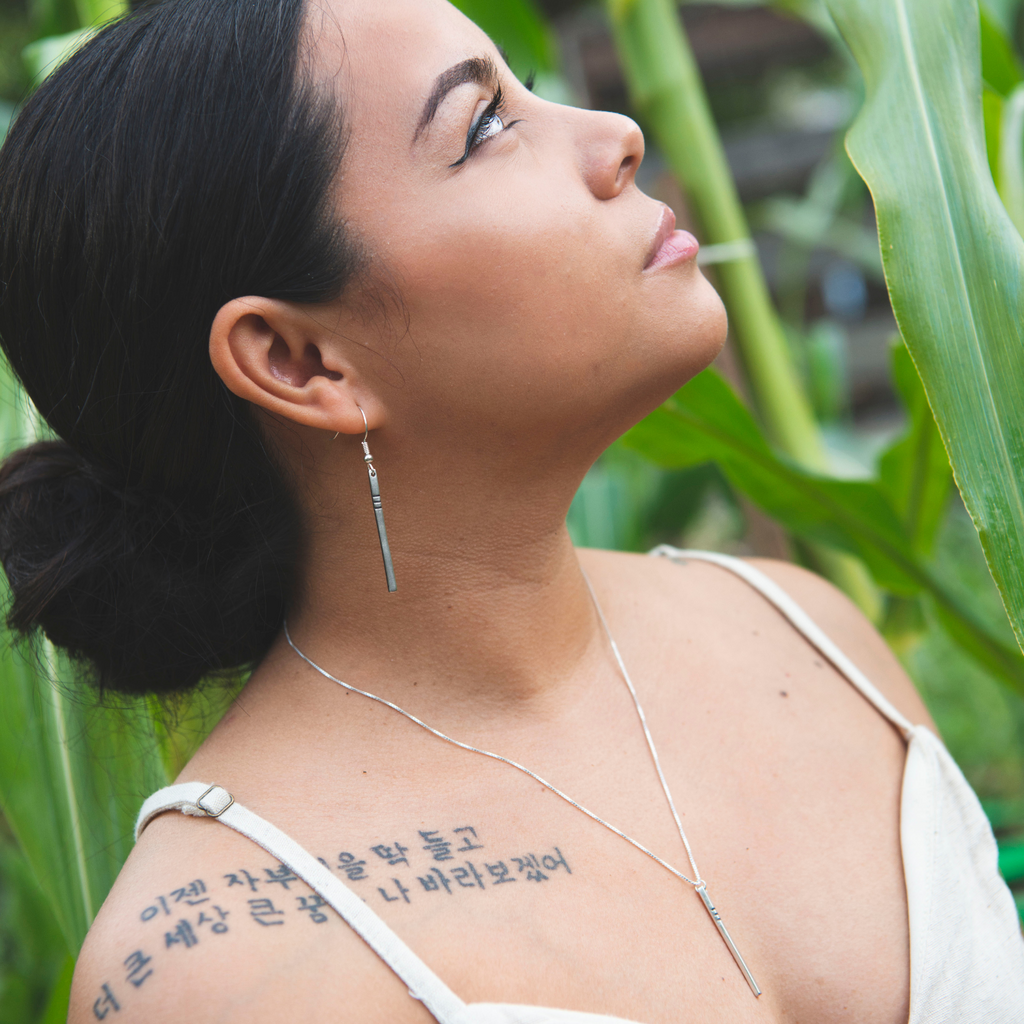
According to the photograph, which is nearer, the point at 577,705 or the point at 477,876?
the point at 477,876

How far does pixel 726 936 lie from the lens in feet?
2.45

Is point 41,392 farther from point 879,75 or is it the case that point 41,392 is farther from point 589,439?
point 879,75

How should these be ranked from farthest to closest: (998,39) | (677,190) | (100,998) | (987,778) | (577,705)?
(987,778) < (677,190) < (998,39) < (577,705) < (100,998)

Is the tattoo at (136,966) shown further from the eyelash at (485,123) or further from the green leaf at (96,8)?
the green leaf at (96,8)

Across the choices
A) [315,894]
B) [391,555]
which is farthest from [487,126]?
[315,894]

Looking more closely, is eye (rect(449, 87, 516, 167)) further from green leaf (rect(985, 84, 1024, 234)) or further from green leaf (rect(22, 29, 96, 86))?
green leaf (rect(985, 84, 1024, 234))

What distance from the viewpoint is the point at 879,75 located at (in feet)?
2.51

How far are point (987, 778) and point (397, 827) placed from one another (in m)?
1.83

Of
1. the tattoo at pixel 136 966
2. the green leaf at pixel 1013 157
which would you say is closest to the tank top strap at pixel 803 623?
the green leaf at pixel 1013 157

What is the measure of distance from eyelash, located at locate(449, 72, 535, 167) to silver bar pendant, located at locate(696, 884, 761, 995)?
0.59 m

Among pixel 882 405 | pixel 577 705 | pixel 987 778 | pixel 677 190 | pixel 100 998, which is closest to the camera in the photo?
pixel 100 998

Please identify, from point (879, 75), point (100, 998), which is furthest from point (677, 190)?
point (100, 998)

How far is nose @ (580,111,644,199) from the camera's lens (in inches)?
29.7

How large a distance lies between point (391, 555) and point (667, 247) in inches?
13.1
